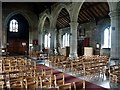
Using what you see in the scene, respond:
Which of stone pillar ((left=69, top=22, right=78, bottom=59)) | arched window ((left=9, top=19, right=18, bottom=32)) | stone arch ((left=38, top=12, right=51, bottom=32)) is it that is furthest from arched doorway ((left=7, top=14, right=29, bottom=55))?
stone pillar ((left=69, top=22, right=78, bottom=59))

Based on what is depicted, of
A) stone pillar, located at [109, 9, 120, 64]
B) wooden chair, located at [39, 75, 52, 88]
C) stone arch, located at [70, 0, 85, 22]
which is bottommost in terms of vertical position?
wooden chair, located at [39, 75, 52, 88]

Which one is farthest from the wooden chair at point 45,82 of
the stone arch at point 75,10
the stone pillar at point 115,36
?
the stone arch at point 75,10

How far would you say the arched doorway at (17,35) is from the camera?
30036 mm

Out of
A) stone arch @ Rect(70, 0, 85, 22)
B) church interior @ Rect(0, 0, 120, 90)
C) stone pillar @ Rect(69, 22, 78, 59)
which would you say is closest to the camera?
church interior @ Rect(0, 0, 120, 90)

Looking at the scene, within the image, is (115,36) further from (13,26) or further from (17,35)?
(13,26)

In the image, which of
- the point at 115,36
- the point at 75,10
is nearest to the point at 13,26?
the point at 75,10

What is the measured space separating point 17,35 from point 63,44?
26.5 feet

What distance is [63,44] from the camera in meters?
30.9

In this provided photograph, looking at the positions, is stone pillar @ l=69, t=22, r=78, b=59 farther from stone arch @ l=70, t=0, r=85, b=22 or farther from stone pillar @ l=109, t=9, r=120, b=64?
stone pillar @ l=109, t=9, r=120, b=64

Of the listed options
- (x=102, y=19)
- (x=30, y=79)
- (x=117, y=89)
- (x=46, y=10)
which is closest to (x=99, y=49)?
(x=102, y=19)

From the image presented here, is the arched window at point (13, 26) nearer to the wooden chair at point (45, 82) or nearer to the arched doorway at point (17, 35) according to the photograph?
the arched doorway at point (17, 35)

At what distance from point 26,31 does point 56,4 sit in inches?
455

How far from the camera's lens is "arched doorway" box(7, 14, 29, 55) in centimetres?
3004

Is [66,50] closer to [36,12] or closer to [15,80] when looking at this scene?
[36,12]
